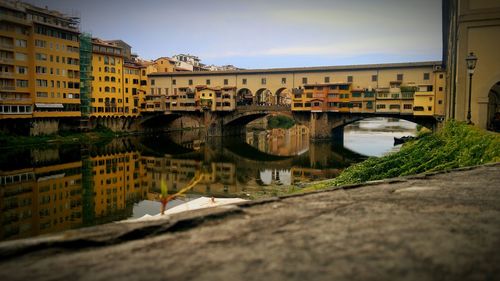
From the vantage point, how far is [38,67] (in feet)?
147

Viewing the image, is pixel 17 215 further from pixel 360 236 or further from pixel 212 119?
pixel 212 119

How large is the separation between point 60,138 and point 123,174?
20716 millimetres

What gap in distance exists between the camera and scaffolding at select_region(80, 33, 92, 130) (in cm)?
5163

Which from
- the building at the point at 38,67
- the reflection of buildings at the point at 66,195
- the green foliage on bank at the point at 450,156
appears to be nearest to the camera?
the green foliage on bank at the point at 450,156

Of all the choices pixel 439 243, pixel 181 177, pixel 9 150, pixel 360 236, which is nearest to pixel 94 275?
pixel 360 236

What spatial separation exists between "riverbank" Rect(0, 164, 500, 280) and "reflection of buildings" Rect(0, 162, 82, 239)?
1386cm

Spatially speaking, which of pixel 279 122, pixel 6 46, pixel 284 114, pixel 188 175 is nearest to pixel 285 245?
pixel 188 175

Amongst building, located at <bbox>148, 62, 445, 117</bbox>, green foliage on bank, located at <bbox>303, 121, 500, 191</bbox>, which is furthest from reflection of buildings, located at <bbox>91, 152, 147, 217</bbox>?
building, located at <bbox>148, 62, 445, 117</bbox>

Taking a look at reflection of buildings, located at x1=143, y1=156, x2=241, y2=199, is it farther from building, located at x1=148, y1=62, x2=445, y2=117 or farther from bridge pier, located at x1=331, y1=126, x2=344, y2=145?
building, located at x1=148, y1=62, x2=445, y2=117

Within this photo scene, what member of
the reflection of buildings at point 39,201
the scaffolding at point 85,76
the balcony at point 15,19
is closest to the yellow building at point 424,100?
the reflection of buildings at point 39,201

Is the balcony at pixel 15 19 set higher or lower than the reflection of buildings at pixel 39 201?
higher

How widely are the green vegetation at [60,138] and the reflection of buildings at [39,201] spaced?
13.5 m

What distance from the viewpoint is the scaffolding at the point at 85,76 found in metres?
51.6

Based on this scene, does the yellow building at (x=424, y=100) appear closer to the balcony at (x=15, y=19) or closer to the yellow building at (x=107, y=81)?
the yellow building at (x=107, y=81)
